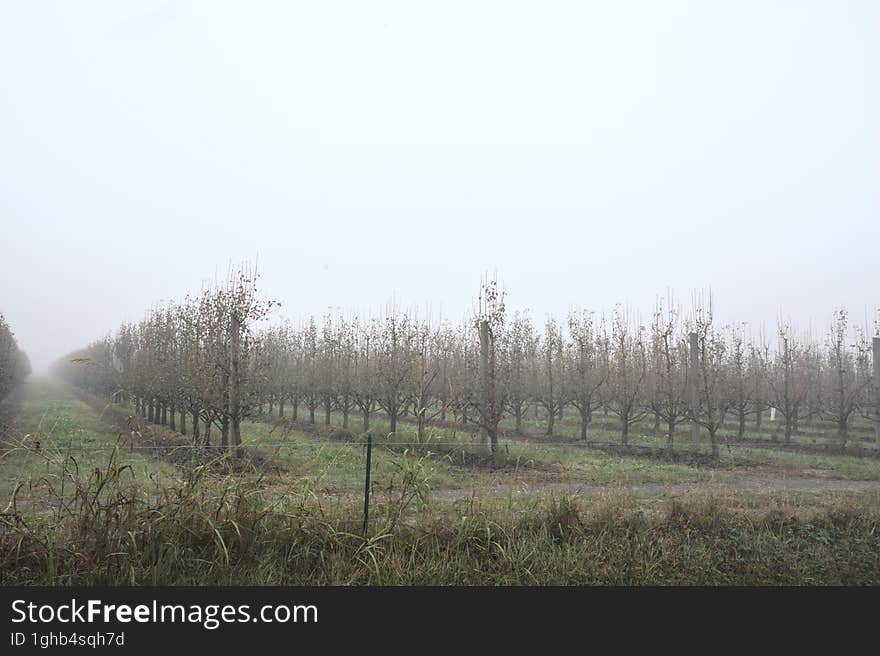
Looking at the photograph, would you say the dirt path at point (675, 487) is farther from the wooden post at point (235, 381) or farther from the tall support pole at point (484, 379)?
the wooden post at point (235, 381)

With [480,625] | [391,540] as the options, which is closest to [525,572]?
[480,625]

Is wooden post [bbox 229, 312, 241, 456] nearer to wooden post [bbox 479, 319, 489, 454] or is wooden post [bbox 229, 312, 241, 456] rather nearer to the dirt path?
wooden post [bbox 479, 319, 489, 454]

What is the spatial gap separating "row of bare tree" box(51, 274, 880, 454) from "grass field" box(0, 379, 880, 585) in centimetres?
562

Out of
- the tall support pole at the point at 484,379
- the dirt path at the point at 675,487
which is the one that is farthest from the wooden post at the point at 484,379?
the dirt path at the point at 675,487

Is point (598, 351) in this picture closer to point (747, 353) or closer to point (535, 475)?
point (747, 353)

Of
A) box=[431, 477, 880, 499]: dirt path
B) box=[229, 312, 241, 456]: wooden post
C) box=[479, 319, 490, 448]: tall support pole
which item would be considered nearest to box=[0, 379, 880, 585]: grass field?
box=[431, 477, 880, 499]: dirt path

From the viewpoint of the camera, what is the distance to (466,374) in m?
18.4

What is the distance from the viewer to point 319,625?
3.41 meters

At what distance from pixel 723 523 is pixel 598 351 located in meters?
19.5

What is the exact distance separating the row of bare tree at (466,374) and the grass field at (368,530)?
5623 mm

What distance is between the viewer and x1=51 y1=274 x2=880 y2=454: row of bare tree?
1220 centimetres

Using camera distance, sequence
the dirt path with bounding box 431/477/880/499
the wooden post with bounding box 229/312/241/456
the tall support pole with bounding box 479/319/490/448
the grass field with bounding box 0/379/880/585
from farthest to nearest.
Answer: the tall support pole with bounding box 479/319/490/448 → the wooden post with bounding box 229/312/241/456 → the dirt path with bounding box 431/477/880/499 → the grass field with bounding box 0/379/880/585

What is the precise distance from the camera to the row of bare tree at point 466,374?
12.2 m

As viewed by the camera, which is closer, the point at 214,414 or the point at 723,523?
the point at 723,523
